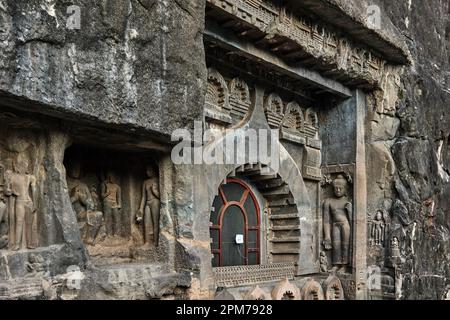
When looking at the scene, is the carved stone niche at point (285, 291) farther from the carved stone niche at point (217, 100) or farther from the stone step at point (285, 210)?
the carved stone niche at point (217, 100)

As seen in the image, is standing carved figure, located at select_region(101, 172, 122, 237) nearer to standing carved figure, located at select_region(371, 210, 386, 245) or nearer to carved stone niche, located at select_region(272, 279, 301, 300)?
carved stone niche, located at select_region(272, 279, 301, 300)

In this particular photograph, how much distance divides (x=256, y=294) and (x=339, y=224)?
2.05 meters

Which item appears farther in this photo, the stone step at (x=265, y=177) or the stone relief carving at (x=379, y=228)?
the stone relief carving at (x=379, y=228)

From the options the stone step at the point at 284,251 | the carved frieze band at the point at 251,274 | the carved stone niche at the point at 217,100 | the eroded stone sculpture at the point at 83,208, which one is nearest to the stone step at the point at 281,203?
the stone step at the point at 284,251

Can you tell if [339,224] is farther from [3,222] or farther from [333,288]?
[3,222]

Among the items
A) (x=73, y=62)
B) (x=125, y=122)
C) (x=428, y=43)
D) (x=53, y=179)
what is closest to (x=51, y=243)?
(x=53, y=179)

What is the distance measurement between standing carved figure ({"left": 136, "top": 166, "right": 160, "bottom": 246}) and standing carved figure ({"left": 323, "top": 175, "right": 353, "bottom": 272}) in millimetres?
3301

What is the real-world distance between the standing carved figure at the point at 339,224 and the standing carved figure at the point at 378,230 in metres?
0.38

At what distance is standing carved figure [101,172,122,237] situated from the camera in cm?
479

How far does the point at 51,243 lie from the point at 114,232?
3.77 ft

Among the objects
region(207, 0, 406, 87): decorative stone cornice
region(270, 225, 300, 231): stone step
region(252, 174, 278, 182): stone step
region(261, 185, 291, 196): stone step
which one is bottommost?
region(270, 225, 300, 231): stone step

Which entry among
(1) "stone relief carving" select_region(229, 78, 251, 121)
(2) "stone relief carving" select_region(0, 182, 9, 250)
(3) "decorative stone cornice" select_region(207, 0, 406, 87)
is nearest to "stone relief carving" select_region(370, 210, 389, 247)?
(3) "decorative stone cornice" select_region(207, 0, 406, 87)

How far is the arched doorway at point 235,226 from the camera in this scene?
20.1ft

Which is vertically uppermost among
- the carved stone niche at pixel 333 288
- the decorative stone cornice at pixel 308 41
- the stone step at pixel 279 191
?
the decorative stone cornice at pixel 308 41
